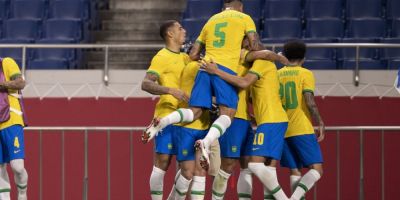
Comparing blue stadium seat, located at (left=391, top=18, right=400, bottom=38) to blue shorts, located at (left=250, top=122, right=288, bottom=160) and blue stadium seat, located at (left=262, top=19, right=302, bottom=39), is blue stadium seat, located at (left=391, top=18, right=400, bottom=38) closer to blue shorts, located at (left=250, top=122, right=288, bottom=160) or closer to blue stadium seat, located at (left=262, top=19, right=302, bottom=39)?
blue stadium seat, located at (left=262, top=19, right=302, bottom=39)

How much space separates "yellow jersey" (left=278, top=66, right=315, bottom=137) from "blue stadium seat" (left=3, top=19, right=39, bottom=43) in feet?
25.0

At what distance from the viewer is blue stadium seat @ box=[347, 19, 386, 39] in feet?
55.4

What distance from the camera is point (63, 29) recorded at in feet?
59.6

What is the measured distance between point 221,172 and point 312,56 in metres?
5.62

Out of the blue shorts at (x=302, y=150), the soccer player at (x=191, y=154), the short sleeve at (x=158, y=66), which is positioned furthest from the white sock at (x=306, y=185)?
the short sleeve at (x=158, y=66)

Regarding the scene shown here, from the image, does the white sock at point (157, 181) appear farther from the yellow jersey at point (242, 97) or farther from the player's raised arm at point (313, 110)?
the player's raised arm at point (313, 110)

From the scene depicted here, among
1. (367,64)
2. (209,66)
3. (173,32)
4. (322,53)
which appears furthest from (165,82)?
(322,53)

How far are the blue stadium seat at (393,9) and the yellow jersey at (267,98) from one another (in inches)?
251

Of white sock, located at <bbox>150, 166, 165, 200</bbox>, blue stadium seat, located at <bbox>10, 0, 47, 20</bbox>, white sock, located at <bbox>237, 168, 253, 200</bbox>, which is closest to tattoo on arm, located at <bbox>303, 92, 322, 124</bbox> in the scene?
white sock, located at <bbox>237, 168, 253, 200</bbox>

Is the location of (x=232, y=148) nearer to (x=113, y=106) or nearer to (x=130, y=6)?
(x=113, y=106)

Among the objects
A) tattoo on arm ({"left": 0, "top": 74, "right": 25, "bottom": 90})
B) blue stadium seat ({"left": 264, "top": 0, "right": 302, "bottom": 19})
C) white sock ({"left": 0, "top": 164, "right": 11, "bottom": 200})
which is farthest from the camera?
blue stadium seat ({"left": 264, "top": 0, "right": 302, "bottom": 19})

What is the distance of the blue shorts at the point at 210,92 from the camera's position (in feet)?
35.5

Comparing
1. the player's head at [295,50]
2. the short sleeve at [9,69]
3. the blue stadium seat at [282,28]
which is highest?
the blue stadium seat at [282,28]

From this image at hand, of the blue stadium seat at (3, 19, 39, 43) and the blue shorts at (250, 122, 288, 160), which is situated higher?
the blue stadium seat at (3, 19, 39, 43)
